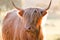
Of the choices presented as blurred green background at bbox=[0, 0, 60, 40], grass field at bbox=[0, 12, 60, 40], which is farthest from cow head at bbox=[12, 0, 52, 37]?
blurred green background at bbox=[0, 0, 60, 40]

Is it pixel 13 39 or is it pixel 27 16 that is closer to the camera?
pixel 27 16

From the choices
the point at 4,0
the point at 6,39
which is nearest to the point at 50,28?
the point at 4,0

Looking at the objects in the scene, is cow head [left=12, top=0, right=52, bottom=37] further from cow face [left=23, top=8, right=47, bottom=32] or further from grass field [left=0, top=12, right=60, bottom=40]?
grass field [left=0, top=12, right=60, bottom=40]

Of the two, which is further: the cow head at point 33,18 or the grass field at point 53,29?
the grass field at point 53,29

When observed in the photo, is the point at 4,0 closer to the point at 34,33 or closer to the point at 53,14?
the point at 53,14

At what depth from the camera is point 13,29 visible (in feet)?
17.7

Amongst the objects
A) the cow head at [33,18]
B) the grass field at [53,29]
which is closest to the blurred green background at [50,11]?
the grass field at [53,29]

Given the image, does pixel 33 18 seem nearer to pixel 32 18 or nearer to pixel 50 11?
pixel 32 18

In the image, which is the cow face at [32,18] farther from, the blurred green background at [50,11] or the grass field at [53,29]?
the blurred green background at [50,11]

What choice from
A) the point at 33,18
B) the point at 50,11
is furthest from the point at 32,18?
the point at 50,11

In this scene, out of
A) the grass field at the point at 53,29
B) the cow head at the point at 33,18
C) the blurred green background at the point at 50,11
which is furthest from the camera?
the blurred green background at the point at 50,11

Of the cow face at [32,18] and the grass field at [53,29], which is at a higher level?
the cow face at [32,18]

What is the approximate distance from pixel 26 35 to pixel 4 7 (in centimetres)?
896

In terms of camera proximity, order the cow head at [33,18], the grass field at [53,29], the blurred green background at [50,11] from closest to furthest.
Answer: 1. the cow head at [33,18]
2. the grass field at [53,29]
3. the blurred green background at [50,11]
